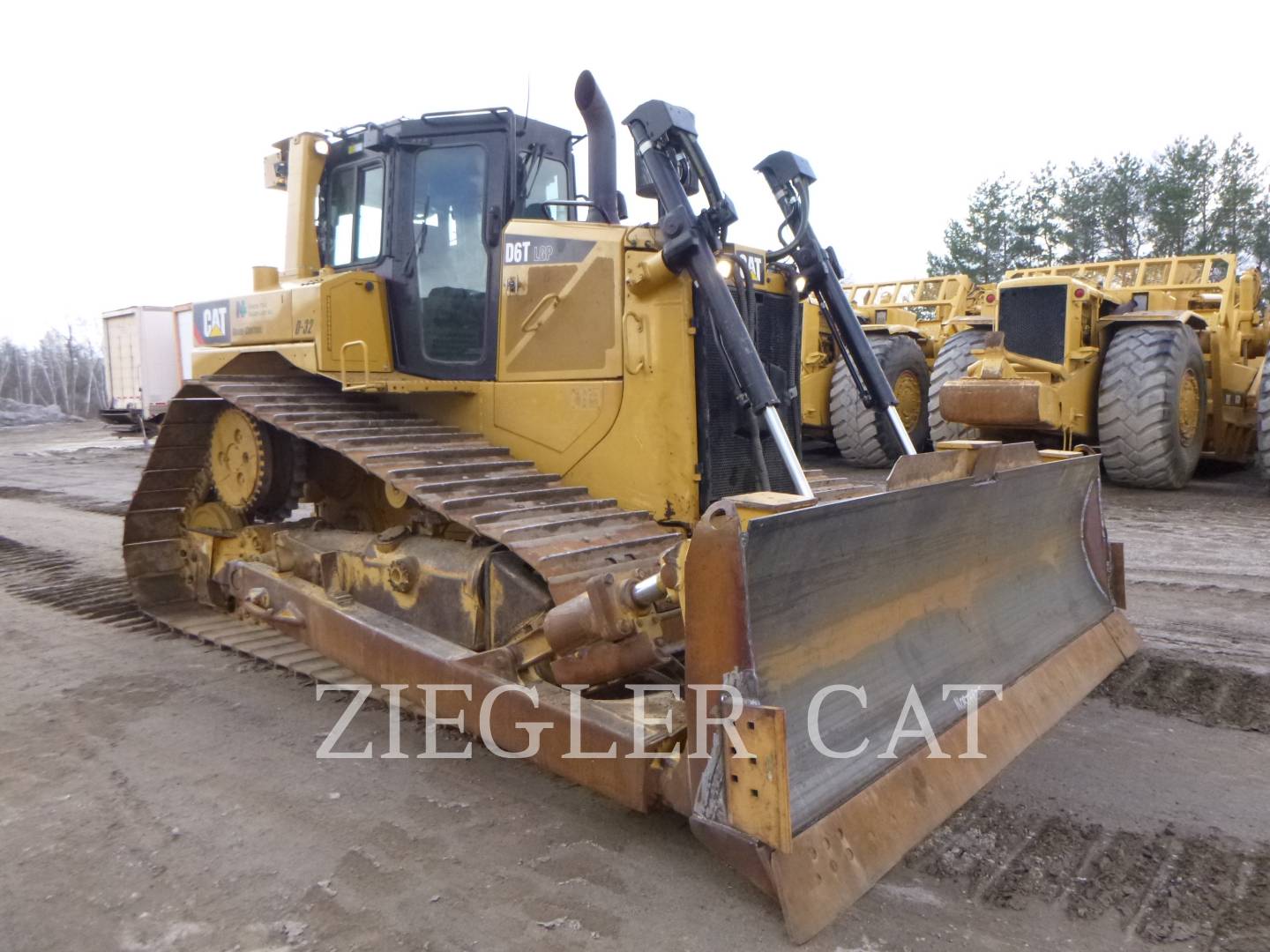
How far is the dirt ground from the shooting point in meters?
2.47

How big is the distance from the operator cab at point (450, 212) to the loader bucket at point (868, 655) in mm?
2269

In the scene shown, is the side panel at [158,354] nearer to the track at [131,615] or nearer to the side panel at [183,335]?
the side panel at [183,335]

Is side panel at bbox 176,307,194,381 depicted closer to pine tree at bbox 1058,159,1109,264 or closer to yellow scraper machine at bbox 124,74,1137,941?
yellow scraper machine at bbox 124,74,1137,941

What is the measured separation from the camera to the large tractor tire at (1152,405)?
29.8 ft

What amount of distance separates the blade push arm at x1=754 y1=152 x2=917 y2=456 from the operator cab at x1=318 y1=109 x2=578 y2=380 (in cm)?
97

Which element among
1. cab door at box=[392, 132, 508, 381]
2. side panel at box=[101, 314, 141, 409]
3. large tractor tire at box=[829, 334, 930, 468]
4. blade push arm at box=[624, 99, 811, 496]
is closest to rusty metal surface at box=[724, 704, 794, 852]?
blade push arm at box=[624, 99, 811, 496]

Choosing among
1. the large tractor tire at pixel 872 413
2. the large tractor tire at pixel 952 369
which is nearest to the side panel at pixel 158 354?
the large tractor tire at pixel 872 413

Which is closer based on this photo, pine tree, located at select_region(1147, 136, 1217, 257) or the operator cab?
the operator cab

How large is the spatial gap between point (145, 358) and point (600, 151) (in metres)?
20.0

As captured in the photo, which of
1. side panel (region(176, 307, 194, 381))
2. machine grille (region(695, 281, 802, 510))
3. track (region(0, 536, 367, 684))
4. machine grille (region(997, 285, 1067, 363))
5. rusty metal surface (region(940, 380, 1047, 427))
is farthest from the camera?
side panel (region(176, 307, 194, 381))

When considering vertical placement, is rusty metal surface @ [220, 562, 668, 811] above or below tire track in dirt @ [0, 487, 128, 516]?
above

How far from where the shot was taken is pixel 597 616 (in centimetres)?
297

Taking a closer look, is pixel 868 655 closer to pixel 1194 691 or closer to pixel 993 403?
pixel 1194 691

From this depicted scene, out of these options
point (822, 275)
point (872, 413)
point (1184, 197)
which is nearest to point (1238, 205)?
point (1184, 197)
